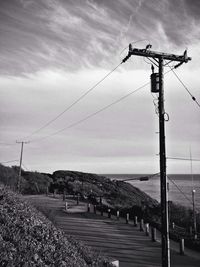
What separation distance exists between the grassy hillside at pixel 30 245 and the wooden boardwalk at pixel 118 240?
436cm

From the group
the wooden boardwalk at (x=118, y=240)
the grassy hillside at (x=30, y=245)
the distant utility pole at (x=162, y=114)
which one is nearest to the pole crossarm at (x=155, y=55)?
the distant utility pole at (x=162, y=114)

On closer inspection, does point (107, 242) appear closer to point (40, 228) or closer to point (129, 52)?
Answer: point (40, 228)

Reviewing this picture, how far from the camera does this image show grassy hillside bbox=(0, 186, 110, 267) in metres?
8.62

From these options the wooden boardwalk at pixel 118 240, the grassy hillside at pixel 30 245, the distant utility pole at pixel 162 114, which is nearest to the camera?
the grassy hillside at pixel 30 245

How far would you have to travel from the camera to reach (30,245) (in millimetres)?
9711

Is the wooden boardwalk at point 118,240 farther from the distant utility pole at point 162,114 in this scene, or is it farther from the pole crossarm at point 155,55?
the pole crossarm at point 155,55

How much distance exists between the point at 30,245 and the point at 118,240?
11888 millimetres

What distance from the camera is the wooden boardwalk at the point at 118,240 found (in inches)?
637

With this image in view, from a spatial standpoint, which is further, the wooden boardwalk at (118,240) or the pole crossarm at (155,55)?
the wooden boardwalk at (118,240)

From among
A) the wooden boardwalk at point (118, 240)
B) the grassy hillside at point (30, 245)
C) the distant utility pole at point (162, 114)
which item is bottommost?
the wooden boardwalk at point (118, 240)

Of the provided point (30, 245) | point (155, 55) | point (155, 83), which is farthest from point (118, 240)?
point (155, 55)

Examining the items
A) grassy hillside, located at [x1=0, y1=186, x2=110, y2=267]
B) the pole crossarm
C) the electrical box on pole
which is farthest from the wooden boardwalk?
the pole crossarm

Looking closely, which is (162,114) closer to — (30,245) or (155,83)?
(155,83)

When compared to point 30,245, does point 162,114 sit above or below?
above
